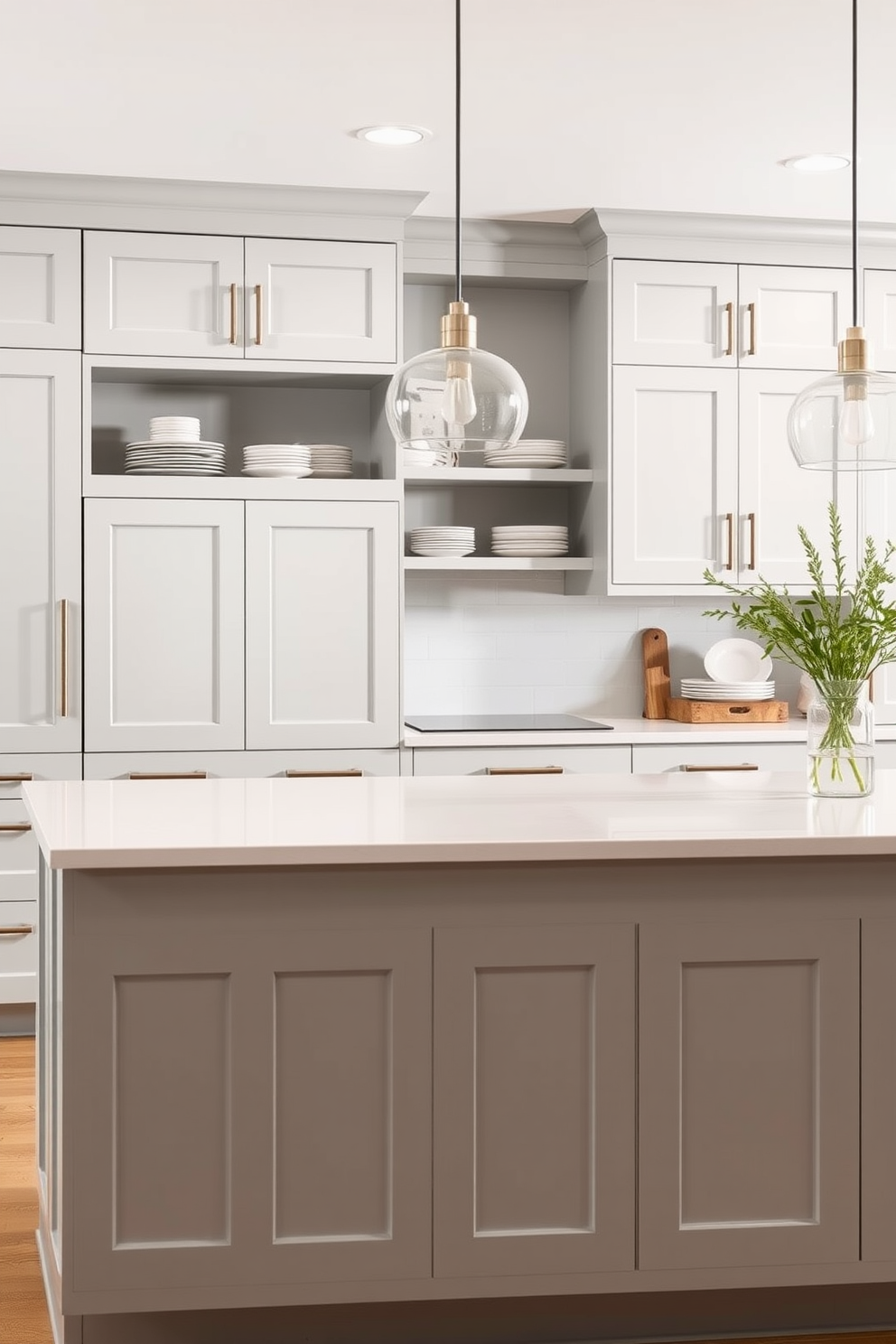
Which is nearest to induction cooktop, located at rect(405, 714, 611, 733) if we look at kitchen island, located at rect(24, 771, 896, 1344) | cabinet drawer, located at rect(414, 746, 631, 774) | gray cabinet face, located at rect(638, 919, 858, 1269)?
cabinet drawer, located at rect(414, 746, 631, 774)

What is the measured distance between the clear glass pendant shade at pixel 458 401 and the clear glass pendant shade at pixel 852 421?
0.52m

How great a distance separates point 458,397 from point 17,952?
2656 mm

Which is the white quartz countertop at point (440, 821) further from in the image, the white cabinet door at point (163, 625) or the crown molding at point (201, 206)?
the crown molding at point (201, 206)

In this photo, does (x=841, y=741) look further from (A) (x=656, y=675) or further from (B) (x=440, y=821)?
(A) (x=656, y=675)

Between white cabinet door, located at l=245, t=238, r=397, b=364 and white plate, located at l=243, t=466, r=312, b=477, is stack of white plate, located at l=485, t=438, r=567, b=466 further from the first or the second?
white plate, located at l=243, t=466, r=312, b=477

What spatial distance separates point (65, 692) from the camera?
433 centimetres

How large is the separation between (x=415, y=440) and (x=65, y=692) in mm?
2192

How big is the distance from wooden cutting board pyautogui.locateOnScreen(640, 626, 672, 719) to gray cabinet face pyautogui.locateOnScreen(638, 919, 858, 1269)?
2708 mm

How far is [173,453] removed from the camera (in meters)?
4.43

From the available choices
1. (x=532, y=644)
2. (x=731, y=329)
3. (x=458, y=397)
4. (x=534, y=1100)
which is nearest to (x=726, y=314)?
(x=731, y=329)

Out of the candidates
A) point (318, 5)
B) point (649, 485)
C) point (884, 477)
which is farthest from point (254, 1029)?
point (884, 477)

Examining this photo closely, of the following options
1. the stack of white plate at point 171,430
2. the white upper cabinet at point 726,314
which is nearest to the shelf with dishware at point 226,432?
the stack of white plate at point 171,430

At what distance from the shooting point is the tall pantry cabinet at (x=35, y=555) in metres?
4.29

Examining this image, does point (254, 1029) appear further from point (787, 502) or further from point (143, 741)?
point (787, 502)
